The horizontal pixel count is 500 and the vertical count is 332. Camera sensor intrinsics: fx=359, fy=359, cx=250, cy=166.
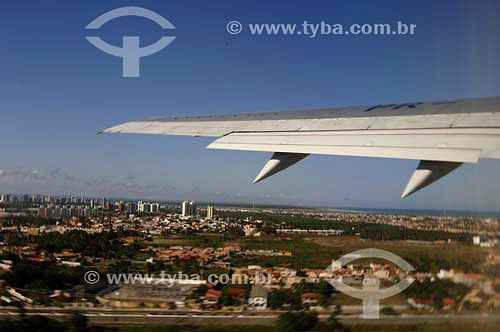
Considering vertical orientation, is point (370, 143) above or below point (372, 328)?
above

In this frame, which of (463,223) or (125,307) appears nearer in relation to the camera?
(463,223)

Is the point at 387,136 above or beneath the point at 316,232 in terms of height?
above

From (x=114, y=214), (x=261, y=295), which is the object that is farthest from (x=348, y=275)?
(x=114, y=214)

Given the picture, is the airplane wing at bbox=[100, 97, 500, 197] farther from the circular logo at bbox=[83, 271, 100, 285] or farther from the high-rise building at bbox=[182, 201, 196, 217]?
the high-rise building at bbox=[182, 201, 196, 217]

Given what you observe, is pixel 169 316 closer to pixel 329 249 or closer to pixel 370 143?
pixel 329 249

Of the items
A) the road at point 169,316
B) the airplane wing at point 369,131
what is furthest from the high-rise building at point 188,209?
the airplane wing at point 369,131

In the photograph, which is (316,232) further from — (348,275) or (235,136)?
(235,136)

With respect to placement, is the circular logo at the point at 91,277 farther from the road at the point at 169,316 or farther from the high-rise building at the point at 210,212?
the high-rise building at the point at 210,212

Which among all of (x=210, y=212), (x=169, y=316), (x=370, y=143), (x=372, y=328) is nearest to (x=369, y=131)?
(x=370, y=143)
